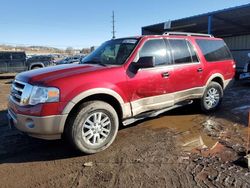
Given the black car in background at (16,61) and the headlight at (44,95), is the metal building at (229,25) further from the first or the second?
the headlight at (44,95)

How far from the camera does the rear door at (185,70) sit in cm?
584

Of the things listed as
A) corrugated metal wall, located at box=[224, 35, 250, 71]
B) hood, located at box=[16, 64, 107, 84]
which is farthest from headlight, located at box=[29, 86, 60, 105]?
corrugated metal wall, located at box=[224, 35, 250, 71]

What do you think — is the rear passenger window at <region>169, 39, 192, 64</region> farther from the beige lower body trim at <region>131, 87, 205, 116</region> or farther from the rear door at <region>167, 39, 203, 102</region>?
the beige lower body trim at <region>131, 87, 205, 116</region>

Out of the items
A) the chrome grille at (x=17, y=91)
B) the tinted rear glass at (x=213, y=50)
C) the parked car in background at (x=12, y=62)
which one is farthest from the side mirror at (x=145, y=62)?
the parked car in background at (x=12, y=62)

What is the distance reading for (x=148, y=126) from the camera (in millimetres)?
5930

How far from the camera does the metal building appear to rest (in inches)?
594

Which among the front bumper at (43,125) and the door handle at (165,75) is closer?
the front bumper at (43,125)

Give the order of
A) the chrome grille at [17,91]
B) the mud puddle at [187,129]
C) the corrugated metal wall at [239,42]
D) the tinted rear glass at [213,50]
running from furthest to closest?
the corrugated metal wall at [239,42]
the tinted rear glass at [213,50]
the mud puddle at [187,129]
the chrome grille at [17,91]

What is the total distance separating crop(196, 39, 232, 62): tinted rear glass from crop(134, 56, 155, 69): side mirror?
2.10 m

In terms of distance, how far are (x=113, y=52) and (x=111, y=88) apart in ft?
3.89

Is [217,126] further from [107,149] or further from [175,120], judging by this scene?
[107,149]

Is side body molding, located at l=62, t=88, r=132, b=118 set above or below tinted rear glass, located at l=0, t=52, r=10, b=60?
below

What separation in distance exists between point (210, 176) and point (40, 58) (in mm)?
17116

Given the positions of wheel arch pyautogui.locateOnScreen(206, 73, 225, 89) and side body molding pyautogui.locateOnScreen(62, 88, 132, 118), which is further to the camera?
wheel arch pyautogui.locateOnScreen(206, 73, 225, 89)
